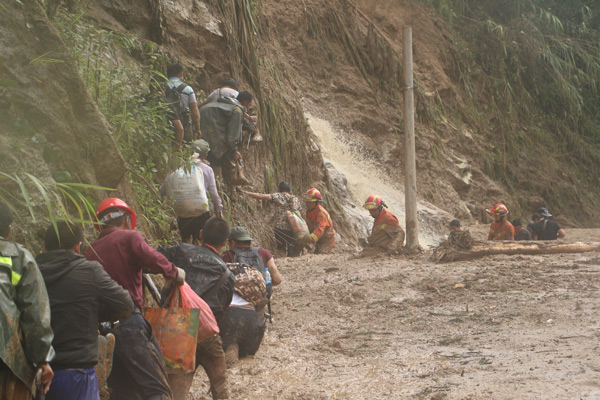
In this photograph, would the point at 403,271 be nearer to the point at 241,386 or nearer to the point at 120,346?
the point at 241,386

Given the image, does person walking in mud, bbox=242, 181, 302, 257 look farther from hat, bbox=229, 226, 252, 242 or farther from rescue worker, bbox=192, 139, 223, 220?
hat, bbox=229, 226, 252, 242

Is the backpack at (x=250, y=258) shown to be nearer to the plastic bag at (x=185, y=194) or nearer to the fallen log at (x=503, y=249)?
the plastic bag at (x=185, y=194)

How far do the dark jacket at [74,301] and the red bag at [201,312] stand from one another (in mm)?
732

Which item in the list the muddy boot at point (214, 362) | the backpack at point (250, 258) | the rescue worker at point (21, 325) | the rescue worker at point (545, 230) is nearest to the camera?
the rescue worker at point (21, 325)

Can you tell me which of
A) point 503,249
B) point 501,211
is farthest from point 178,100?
point 501,211

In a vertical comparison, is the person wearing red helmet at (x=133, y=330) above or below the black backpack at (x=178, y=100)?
below

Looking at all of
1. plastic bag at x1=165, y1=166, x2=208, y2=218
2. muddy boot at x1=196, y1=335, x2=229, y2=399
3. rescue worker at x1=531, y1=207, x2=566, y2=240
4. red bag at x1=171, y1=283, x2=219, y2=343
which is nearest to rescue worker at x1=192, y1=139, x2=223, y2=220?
plastic bag at x1=165, y1=166, x2=208, y2=218

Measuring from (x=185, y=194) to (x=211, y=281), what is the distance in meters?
1.92

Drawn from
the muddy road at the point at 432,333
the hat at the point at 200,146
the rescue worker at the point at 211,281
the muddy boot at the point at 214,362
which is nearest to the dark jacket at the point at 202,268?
the rescue worker at the point at 211,281

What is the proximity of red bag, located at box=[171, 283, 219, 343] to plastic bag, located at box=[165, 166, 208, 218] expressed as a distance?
2.23m

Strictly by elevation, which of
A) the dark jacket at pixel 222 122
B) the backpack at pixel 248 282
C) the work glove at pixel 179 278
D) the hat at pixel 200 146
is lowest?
the backpack at pixel 248 282

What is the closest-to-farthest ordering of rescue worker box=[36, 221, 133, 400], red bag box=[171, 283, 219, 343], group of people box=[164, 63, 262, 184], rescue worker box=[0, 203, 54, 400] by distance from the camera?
rescue worker box=[0, 203, 54, 400] → rescue worker box=[36, 221, 133, 400] → red bag box=[171, 283, 219, 343] → group of people box=[164, 63, 262, 184]

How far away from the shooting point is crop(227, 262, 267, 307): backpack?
17.9ft

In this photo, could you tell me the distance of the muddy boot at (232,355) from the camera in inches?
209
